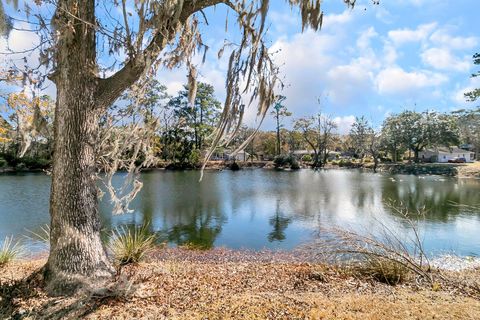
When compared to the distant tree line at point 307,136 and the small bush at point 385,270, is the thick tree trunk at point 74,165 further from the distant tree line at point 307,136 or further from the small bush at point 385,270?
the distant tree line at point 307,136

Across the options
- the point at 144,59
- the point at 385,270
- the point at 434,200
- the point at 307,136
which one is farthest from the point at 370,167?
the point at 144,59

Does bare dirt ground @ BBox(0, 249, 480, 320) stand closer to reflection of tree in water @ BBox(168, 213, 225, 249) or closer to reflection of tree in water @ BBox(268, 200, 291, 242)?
reflection of tree in water @ BBox(168, 213, 225, 249)

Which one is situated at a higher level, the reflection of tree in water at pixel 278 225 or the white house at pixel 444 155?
the white house at pixel 444 155

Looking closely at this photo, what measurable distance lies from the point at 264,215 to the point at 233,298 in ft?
34.6

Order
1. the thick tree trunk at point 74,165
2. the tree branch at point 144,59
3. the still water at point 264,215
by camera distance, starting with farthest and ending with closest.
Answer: the still water at point 264,215
the thick tree trunk at point 74,165
the tree branch at point 144,59

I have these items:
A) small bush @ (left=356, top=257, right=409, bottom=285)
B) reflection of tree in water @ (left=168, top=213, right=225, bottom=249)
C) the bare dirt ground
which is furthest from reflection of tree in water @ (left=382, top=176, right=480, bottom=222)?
the bare dirt ground

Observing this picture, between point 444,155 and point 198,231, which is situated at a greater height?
point 444,155

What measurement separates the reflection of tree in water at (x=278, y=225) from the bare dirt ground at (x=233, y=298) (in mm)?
5624

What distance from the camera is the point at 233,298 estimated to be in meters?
3.93

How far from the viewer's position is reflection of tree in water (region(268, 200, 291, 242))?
10.9 m

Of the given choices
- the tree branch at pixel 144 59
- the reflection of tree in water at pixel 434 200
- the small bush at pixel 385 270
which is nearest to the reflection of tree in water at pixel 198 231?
the small bush at pixel 385 270

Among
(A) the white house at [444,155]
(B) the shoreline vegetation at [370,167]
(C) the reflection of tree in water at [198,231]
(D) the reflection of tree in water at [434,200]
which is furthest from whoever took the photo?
(A) the white house at [444,155]

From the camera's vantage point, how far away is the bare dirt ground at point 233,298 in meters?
3.40

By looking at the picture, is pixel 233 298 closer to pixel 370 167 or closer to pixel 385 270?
pixel 385 270
